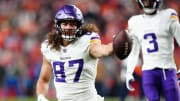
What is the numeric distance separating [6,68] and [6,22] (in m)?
1.71

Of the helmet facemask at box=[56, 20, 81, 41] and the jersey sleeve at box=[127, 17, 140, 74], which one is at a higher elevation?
the helmet facemask at box=[56, 20, 81, 41]

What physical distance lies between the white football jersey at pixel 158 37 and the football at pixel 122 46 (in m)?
2.41

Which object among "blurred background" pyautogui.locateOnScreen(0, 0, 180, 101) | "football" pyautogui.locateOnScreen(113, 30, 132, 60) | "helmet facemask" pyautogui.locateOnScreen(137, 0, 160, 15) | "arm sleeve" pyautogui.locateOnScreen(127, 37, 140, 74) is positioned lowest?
"blurred background" pyautogui.locateOnScreen(0, 0, 180, 101)

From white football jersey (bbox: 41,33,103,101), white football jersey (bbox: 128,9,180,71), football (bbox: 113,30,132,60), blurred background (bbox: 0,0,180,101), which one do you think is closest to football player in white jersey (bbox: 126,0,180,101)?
white football jersey (bbox: 128,9,180,71)

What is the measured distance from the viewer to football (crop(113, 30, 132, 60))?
5.80 m

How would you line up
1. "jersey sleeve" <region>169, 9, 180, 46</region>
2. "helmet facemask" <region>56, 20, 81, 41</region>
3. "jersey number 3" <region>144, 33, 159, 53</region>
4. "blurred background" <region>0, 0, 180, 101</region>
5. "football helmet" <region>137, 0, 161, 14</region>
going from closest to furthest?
"helmet facemask" <region>56, 20, 81, 41</region>, "jersey sleeve" <region>169, 9, 180, 46</region>, "jersey number 3" <region>144, 33, 159, 53</region>, "football helmet" <region>137, 0, 161, 14</region>, "blurred background" <region>0, 0, 180, 101</region>

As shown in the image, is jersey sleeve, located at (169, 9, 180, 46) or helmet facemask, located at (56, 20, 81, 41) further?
jersey sleeve, located at (169, 9, 180, 46)

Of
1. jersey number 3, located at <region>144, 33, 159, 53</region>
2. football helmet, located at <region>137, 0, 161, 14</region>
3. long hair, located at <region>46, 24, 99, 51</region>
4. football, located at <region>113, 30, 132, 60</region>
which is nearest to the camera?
football, located at <region>113, 30, 132, 60</region>

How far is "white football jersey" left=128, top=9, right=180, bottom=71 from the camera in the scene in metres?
8.30

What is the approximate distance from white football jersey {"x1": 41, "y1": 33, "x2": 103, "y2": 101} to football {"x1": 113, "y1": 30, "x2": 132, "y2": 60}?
96 centimetres

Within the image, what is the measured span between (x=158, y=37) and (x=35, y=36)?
27.6 feet

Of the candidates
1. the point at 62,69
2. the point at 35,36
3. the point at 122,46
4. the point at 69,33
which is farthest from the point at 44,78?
the point at 35,36

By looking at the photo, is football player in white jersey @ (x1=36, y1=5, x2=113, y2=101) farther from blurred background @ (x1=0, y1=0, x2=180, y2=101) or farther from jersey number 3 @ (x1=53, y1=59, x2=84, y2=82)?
blurred background @ (x1=0, y1=0, x2=180, y2=101)

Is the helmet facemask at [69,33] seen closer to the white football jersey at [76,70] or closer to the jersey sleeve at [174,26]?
the white football jersey at [76,70]
